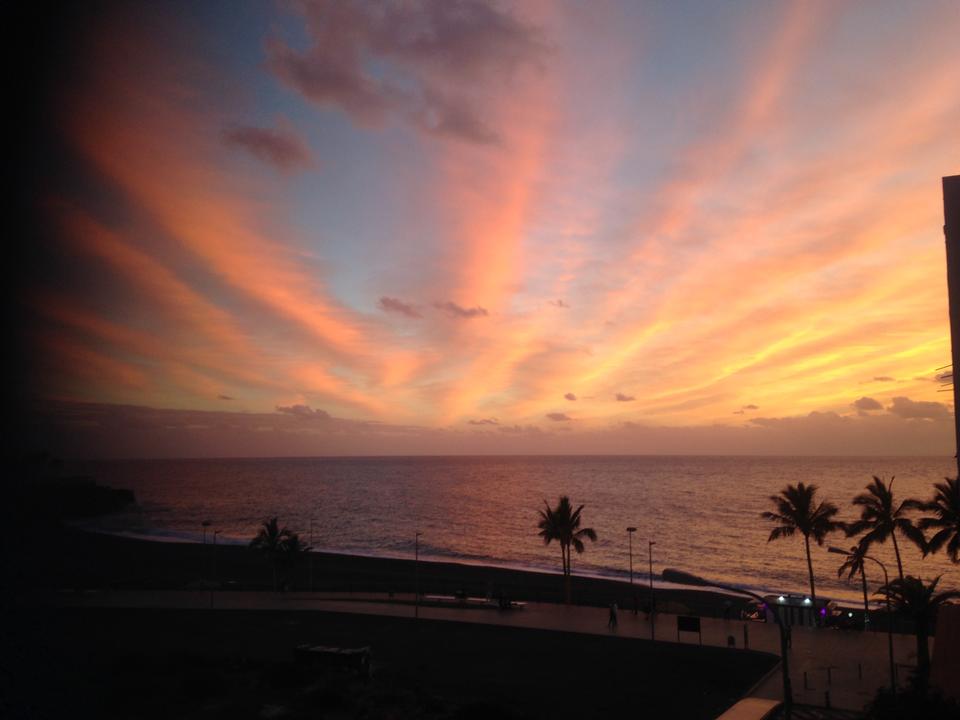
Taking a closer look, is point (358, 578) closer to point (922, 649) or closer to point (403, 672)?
point (403, 672)

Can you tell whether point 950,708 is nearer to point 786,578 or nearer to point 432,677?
point 432,677

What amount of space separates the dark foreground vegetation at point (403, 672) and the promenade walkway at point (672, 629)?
5.47ft

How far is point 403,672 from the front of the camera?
30.8 meters

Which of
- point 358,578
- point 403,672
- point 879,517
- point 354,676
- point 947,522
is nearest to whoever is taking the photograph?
point 354,676

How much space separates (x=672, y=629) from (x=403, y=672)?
1730cm

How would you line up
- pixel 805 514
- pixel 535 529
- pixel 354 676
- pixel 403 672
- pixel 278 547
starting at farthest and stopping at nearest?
pixel 535 529, pixel 278 547, pixel 805 514, pixel 403 672, pixel 354 676

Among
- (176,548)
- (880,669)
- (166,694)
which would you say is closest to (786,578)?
(880,669)

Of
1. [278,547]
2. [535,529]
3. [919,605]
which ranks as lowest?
[535,529]

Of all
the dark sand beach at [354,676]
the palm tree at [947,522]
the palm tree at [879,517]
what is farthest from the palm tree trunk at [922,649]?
the palm tree at [879,517]

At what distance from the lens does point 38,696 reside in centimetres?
984

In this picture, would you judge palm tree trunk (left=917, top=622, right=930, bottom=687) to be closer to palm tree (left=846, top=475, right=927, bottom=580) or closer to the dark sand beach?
the dark sand beach

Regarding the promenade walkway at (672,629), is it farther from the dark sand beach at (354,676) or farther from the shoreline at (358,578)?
the shoreline at (358,578)

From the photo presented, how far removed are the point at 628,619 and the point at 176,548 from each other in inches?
2681

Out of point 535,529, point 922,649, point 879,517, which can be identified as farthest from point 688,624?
point 535,529
